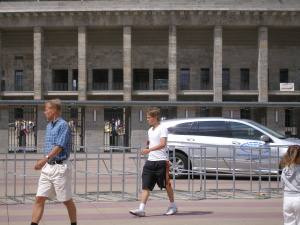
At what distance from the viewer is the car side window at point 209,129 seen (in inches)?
639

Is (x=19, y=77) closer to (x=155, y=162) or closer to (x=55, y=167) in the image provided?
(x=155, y=162)

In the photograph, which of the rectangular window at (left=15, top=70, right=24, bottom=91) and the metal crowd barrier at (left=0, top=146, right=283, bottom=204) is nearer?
the metal crowd barrier at (left=0, top=146, right=283, bottom=204)

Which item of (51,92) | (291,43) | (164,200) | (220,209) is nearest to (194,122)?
(164,200)

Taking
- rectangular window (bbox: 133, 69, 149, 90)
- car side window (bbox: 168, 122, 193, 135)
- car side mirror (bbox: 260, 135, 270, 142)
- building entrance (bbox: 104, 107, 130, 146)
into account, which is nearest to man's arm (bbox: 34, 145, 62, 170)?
car side mirror (bbox: 260, 135, 270, 142)

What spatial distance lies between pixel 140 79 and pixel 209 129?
3438 cm

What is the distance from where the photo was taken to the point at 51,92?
46.5 meters

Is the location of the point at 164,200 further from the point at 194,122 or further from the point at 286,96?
the point at 286,96

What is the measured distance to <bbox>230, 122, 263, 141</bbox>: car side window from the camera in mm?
15914

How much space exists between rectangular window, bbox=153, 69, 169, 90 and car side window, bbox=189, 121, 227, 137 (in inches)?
1269

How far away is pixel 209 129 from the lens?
16328 mm

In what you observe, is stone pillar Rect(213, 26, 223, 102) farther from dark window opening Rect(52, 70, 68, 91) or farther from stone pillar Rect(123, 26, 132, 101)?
dark window opening Rect(52, 70, 68, 91)

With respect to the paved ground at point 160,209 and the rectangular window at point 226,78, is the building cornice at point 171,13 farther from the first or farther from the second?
the paved ground at point 160,209

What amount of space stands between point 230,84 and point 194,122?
113 feet

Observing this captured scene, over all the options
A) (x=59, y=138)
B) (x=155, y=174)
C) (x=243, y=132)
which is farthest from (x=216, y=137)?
(x=59, y=138)
